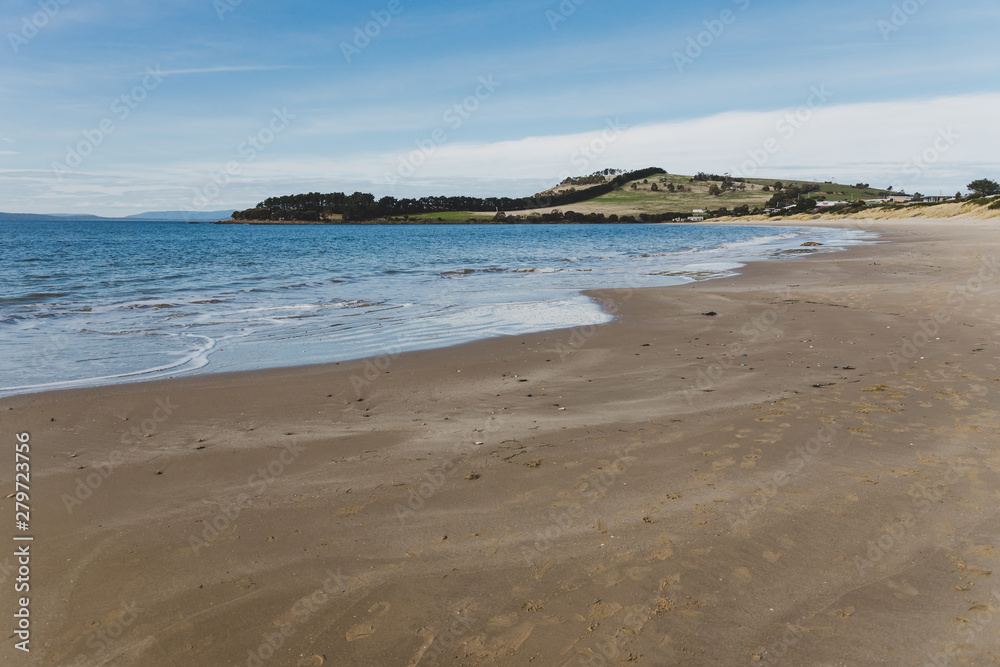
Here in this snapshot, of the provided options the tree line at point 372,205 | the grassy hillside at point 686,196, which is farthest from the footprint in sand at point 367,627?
the tree line at point 372,205

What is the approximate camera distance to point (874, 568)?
3.73 metres

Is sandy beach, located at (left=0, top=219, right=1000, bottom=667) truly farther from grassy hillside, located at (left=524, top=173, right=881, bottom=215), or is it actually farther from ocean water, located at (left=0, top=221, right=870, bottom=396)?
grassy hillside, located at (left=524, top=173, right=881, bottom=215)

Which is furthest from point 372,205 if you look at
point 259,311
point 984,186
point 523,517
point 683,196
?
point 523,517

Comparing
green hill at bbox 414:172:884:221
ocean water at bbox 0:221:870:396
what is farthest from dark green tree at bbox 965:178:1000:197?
ocean water at bbox 0:221:870:396

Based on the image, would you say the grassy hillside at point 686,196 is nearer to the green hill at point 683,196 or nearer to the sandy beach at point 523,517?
the green hill at point 683,196

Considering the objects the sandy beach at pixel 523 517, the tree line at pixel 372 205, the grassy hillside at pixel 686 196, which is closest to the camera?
the sandy beach at pixel 523 517

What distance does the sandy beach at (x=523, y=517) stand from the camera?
3.23m

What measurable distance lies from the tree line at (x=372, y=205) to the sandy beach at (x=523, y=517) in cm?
15948

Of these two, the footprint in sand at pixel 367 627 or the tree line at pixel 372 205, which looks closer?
the footprint in sand at pixel 367 627

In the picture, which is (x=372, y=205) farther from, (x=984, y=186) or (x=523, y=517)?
(x=523, y=517)

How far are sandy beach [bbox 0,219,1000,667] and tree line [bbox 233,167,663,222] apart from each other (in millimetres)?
159477

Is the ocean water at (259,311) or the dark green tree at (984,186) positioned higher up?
the dark green tree at (984,186)

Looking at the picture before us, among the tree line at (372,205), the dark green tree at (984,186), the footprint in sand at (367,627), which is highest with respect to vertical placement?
the tree line at (372,205)

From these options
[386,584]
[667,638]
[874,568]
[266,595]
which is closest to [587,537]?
[667,638]
